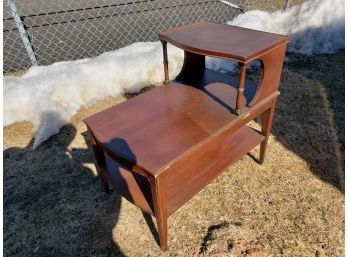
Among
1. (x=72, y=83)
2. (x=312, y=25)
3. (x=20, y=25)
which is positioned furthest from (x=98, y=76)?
(x=312, y=25)

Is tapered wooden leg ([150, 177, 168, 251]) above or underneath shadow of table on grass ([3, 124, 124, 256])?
above

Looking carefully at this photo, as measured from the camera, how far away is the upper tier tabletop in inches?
65.4

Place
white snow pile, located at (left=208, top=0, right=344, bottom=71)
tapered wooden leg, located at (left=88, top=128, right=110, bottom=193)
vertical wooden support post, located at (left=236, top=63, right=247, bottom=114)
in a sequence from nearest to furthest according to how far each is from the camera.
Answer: vertical wooden support post, located at (left=236, top=63, right=247, bottom=114), tapered wooden leg, located at (left=88, top=128, right=110, bottom=193), white snow pile, located at (left=208, top=0, right=344, bottom=71)

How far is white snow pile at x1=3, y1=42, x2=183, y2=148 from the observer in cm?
296

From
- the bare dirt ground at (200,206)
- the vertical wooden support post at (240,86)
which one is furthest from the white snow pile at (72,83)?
the vertical wooden support post at (240,86)

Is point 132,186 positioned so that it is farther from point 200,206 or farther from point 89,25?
point 89,25

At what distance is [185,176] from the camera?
1917mm

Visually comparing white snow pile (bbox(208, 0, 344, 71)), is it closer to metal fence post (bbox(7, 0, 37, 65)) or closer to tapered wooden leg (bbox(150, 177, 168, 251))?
metal fence post (bbox(7, 0, 37, 65))

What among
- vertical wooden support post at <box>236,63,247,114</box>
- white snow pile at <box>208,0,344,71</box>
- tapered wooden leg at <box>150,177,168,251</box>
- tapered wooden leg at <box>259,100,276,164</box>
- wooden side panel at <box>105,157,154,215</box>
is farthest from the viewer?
white snow pile at <box>208,0,344,71</box>

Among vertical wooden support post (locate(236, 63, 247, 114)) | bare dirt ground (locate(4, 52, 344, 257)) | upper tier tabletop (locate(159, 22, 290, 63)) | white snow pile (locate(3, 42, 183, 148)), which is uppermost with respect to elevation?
upper tier tabletop (locate(159, 22, 290, 63))

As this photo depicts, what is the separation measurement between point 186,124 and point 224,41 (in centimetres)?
55

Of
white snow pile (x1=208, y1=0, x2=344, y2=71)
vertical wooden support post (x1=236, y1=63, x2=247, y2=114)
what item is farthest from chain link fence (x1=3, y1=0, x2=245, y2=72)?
vertical wooden support post (x1=236, y1=63, x2=247, y2=114)

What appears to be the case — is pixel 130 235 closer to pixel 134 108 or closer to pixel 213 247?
pixel 213 247

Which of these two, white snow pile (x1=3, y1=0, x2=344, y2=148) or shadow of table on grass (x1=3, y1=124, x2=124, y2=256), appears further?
white snow pile (x1=3, y1=0, x2=344, y2=148)
